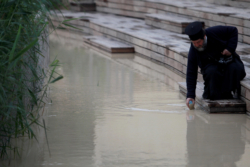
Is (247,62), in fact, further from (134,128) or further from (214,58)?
(134,128)

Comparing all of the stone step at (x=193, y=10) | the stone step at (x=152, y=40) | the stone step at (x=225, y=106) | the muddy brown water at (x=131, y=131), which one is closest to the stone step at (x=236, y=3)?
the stone step at (x=193, y=10)

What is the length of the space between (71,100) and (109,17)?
6854mm

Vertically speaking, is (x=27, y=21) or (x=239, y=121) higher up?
(x=27, y=21)

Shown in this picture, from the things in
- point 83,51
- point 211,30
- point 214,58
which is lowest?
point 83,51

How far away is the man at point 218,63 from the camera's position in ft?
14.1

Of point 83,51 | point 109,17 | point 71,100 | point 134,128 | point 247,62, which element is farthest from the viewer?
point 109,17

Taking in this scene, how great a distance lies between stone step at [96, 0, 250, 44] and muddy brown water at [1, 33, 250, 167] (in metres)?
1.84

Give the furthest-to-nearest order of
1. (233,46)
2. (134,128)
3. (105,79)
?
(105,79) → (233,46) → (134,128)

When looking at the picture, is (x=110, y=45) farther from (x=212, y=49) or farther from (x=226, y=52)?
(x=226, y=52)

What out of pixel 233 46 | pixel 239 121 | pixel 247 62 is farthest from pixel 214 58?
pixel 247 62

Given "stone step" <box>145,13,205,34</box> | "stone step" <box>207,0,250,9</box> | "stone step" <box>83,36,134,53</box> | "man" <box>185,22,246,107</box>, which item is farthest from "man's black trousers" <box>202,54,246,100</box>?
"stone step" <box>207,0,250,9</box>

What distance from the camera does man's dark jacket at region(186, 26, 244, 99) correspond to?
4309 millimetres

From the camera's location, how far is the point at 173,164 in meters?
3.06

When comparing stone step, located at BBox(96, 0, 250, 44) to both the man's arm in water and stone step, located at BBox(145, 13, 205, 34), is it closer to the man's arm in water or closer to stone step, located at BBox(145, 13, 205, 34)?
stone step, located at BBox(145, 13, 205, 34)
